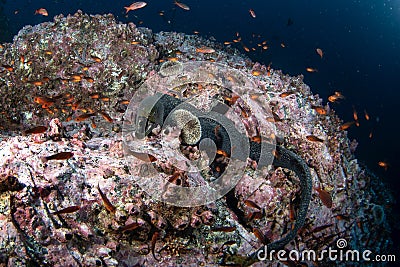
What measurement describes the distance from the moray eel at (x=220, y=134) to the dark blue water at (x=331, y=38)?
9.61 metres

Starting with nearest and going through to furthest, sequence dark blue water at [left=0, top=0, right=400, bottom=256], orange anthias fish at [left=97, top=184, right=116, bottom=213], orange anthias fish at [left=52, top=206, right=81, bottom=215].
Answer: orange anthias fish at [left=52, top=206, right=81, bottom=215], orange anthias fish at [left=97, top=184, right=116, bottom=213], dark blue water at [left=0, top=0, right=400, bottom=256]

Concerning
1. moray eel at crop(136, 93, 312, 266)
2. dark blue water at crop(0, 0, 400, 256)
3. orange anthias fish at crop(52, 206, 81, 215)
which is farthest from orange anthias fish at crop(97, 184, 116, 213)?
dark blue water at crop(0, 0, 400, 256)

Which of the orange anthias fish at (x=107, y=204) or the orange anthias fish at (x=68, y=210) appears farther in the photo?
the orange anthias fish at (x=107, y=204)

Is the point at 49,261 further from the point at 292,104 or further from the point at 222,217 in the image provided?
the point at 292,104

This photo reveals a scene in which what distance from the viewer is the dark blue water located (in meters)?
25.5

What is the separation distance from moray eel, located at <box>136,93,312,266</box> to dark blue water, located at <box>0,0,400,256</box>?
378 inches

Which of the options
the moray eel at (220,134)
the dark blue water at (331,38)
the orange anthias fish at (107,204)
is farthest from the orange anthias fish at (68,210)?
the dark blue water at (331,38)

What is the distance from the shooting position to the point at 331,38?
196 ft

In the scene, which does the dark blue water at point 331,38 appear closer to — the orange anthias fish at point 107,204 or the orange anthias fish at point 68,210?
the orange anthias fish at point 107,204

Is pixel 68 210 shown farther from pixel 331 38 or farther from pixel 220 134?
pixel 331 38

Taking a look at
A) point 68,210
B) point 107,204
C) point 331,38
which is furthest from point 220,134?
point 331,38

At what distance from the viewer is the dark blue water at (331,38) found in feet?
83.8

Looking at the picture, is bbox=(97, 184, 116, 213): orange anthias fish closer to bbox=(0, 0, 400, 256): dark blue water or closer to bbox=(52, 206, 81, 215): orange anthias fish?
bbox=(52, 206, 81, 215): orange anthias fish

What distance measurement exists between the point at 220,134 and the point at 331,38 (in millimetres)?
66544
